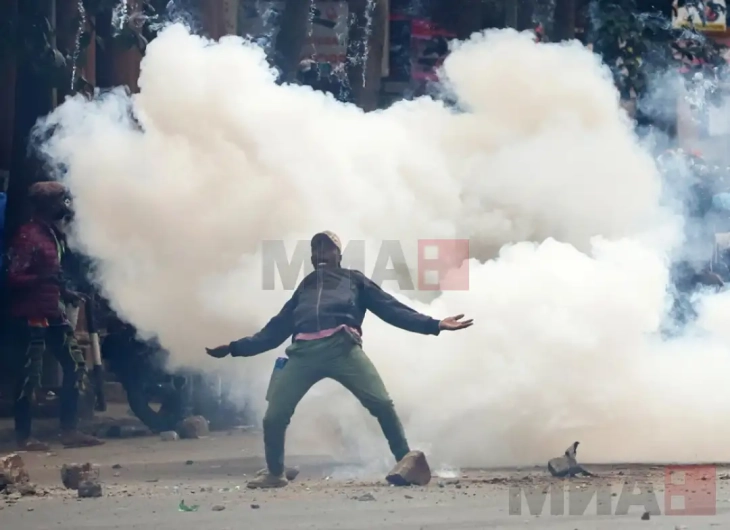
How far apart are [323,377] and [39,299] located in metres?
2.64

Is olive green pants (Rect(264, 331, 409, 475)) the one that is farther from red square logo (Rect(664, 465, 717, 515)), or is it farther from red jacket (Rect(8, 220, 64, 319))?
red jacket (Rect(8, 220, 64, 319))

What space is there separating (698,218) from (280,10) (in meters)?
4.47

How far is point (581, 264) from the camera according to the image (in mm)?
9109

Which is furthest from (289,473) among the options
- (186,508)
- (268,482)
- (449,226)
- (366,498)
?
(449,226)

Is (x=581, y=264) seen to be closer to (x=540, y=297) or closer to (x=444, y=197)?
(x=540, y=297)

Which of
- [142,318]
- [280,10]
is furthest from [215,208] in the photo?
[280,10]

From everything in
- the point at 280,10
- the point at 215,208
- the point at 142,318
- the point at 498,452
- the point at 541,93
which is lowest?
the point at 498,452

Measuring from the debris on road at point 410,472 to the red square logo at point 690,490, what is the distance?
1.29 m

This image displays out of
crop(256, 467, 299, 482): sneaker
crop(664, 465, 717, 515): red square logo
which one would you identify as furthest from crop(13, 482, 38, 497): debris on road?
crop(664, 465, 717, 515): red square logo

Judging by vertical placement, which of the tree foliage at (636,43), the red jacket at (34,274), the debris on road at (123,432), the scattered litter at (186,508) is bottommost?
the scattered litter at (186,508)

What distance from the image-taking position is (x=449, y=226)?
10055 millimetres

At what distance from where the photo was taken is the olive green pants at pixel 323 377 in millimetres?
8203

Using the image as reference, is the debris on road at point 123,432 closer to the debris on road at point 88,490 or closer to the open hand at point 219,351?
the open hand at point 219,351

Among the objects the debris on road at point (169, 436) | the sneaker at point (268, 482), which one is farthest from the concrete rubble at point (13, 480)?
the debris on road at point (169, 436)
